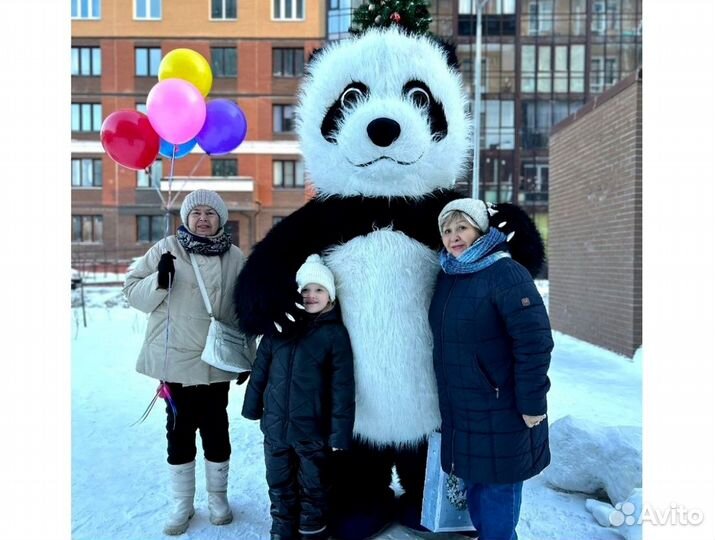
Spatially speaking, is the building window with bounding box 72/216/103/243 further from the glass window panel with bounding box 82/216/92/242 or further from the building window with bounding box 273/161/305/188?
the building window with bounding box 273/161/305/188

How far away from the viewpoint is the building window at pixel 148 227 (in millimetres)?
20203

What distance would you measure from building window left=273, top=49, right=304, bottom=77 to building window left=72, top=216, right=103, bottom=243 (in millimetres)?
9049

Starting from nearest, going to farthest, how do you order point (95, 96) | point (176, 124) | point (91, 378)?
1. point (176, 124)
2. point (91, 378)
3. point (95, 96)

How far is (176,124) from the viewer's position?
3.01 metres

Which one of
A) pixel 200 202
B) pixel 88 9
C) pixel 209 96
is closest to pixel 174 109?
pixel 200 202

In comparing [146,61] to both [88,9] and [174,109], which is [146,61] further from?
[174,109]

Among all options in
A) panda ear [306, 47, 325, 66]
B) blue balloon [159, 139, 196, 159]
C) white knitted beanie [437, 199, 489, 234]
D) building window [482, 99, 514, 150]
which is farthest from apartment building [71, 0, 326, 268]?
white knitted beanie [437, 199, 489, 234]

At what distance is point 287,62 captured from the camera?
1884 centimetres

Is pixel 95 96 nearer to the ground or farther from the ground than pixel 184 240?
farther from the ground

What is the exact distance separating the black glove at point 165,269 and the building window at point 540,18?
82.1ft
